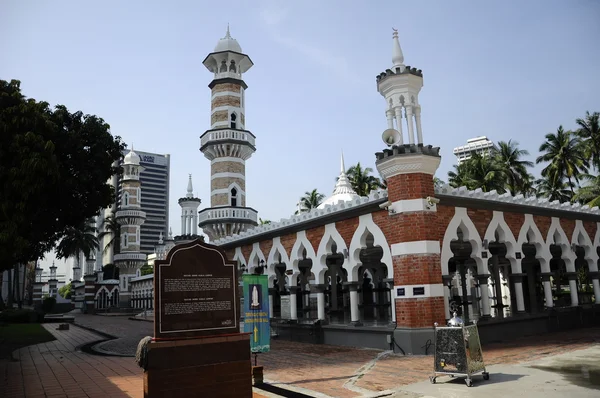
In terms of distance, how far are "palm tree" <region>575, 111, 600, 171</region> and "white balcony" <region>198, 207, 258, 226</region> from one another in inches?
1158

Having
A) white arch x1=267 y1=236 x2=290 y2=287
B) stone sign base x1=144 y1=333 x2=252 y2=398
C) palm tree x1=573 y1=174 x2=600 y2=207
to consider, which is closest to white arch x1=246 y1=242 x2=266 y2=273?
white arch x1=267 y1=236 x2=290 y2=287

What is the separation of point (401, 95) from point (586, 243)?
10.8 meters

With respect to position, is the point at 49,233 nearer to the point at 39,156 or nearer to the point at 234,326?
the point at 39,156

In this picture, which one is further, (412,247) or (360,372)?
(412,247)

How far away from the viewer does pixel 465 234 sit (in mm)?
14250

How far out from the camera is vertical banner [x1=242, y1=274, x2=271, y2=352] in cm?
1018

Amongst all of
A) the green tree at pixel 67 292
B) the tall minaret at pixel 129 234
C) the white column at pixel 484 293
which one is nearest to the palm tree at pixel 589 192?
the white column at pixel 484 293

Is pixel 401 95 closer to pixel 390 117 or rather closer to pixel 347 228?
pixel 390 117

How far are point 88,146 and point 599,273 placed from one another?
20.8 metres

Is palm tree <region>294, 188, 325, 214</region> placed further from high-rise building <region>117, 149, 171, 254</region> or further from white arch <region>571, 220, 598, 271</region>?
high-rise building <region>117, 149, 171, 254</region>

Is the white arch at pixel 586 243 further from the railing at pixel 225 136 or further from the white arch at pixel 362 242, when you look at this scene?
the railing at pixel 225 136

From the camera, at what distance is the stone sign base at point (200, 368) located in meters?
6.27

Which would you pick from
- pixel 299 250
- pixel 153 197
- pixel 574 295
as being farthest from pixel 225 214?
pixel 153 197

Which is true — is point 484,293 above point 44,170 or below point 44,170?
below
